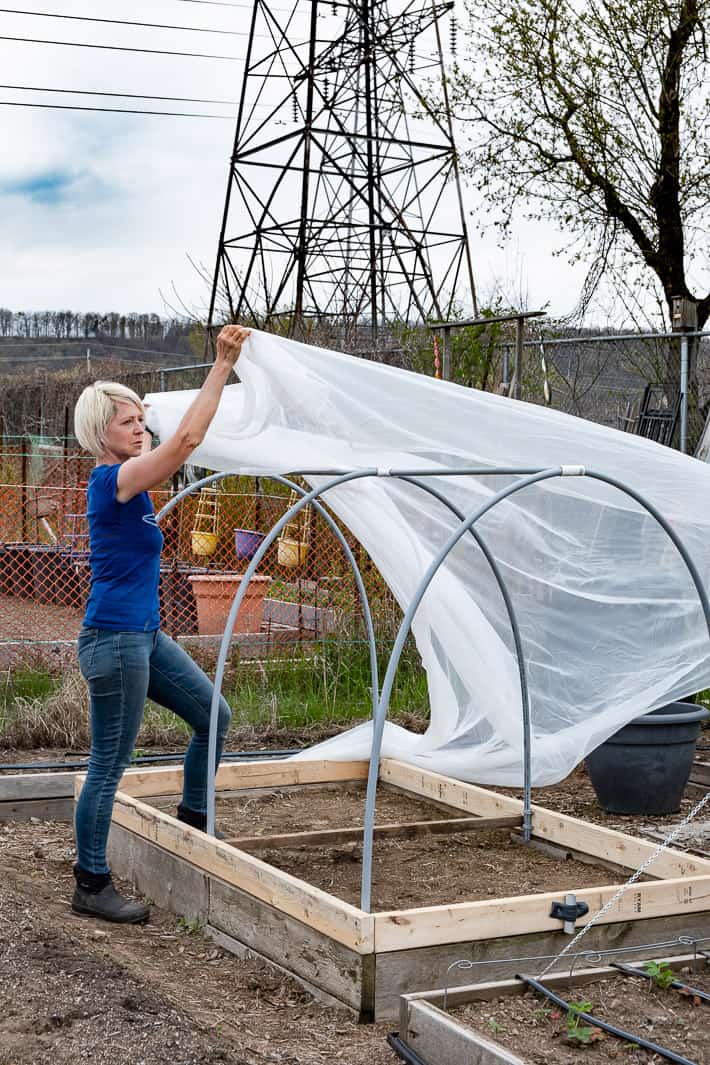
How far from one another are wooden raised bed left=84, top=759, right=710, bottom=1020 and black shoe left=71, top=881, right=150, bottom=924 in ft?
0.61

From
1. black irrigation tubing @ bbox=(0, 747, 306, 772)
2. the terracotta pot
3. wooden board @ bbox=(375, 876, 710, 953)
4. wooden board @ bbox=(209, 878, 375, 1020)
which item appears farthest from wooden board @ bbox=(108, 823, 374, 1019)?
the terracotta pot

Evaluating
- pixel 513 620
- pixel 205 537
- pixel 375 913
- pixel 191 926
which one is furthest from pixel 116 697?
pixel 205 537

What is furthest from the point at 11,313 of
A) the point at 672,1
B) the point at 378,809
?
the point at 378,809

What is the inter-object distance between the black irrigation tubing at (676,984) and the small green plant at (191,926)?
1375 millimetres

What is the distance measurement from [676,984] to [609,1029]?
463 millimetres

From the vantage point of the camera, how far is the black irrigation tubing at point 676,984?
131 inches

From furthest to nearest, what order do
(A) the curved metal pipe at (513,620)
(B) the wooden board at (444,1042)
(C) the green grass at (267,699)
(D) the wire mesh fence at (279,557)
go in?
(D) the wire mesh fence at (279,557), (C) the green grass at (267,699), (A) the curved metal pipe at (513,620), (B) the wooden board at (444,1042)

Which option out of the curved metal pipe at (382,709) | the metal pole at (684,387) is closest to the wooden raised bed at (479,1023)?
the curved metal pipe at (382,709)

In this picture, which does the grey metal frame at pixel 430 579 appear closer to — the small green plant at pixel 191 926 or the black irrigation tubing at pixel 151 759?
the small green plant at pixel 191 926

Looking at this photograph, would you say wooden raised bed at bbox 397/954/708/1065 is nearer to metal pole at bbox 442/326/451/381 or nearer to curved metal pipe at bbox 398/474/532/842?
curved metal pipe at bbox 398/474/532/842

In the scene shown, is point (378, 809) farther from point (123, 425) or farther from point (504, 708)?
point (123, 425)

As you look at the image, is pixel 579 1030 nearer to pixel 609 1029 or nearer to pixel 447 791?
pixel 609 1029

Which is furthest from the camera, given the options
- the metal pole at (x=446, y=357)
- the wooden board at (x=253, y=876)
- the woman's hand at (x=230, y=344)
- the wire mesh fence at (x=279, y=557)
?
the metal pole at (x=446, y=357)

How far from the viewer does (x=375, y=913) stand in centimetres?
352
